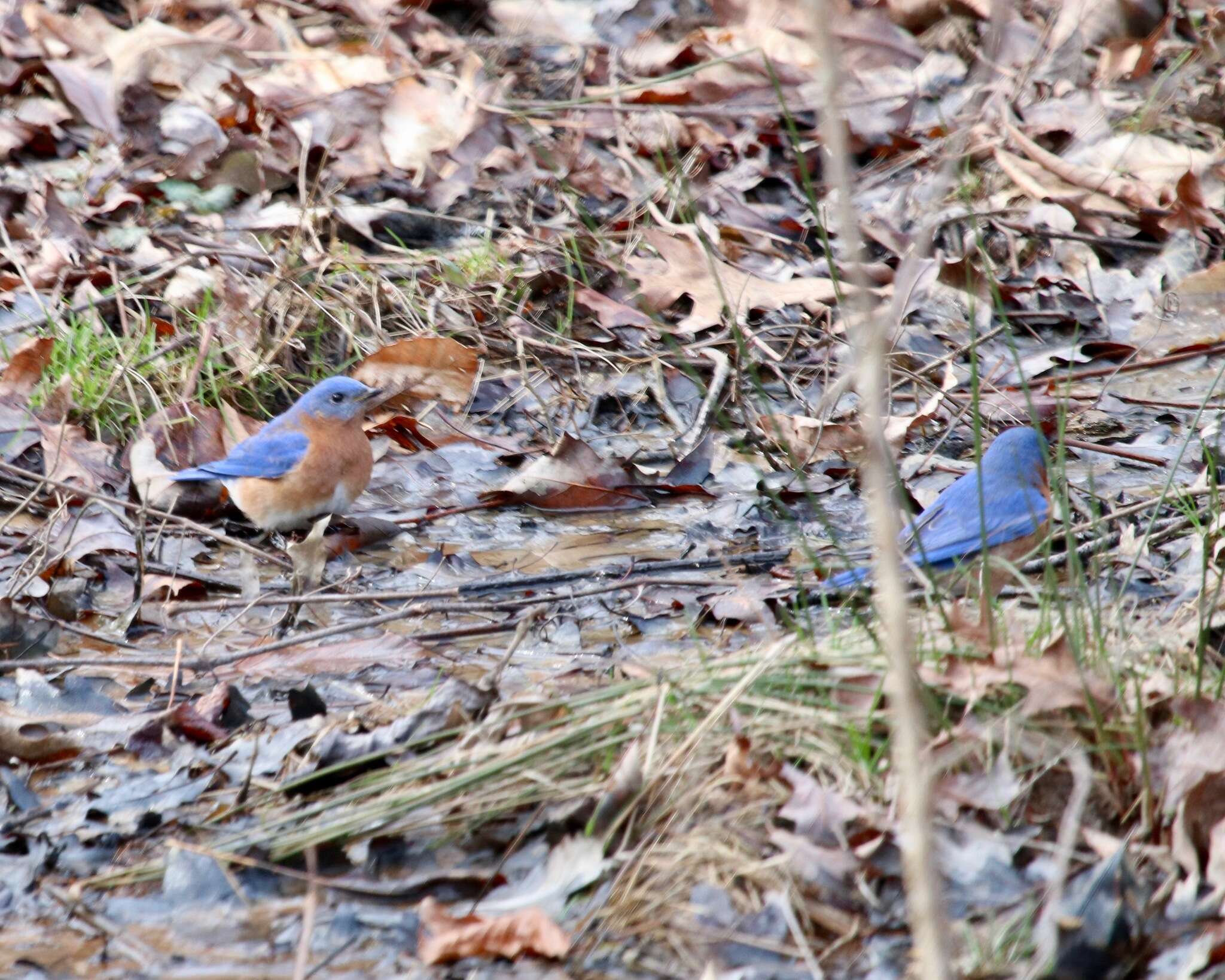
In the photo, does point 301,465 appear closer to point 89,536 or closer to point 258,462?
point 258,462

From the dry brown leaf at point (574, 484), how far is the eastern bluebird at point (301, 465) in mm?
482

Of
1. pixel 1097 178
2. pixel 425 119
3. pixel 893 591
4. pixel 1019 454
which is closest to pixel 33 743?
pixel 893 591

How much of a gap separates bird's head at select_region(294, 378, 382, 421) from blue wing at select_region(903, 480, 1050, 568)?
6.26 feet

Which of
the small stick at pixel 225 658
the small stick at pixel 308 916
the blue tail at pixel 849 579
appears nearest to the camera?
the small stick at pixel 308 916

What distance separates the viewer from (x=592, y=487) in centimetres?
464

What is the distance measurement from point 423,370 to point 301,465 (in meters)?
0.92

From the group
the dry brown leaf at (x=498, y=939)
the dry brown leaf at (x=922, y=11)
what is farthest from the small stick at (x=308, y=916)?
the dry brown leaf at (x=922, y=11)

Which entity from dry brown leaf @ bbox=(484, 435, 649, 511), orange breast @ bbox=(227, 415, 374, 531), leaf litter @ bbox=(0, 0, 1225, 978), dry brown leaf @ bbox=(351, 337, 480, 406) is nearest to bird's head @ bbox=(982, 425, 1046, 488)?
leaf litter @ bbox=(0, 0, 1225, 978)

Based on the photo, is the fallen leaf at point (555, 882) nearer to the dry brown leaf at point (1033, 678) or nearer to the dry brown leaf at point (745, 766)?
the dry brown leaf at point (745, 766)

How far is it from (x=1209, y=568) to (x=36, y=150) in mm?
5443

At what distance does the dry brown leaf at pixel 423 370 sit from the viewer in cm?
521

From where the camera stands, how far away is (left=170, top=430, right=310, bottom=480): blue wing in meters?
4.55

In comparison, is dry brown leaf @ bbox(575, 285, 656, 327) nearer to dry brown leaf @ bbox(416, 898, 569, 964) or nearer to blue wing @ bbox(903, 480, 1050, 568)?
blue wing @ bbox(903, 480, 1050, 568)

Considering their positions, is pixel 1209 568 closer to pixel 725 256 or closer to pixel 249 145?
pixel 725 256
